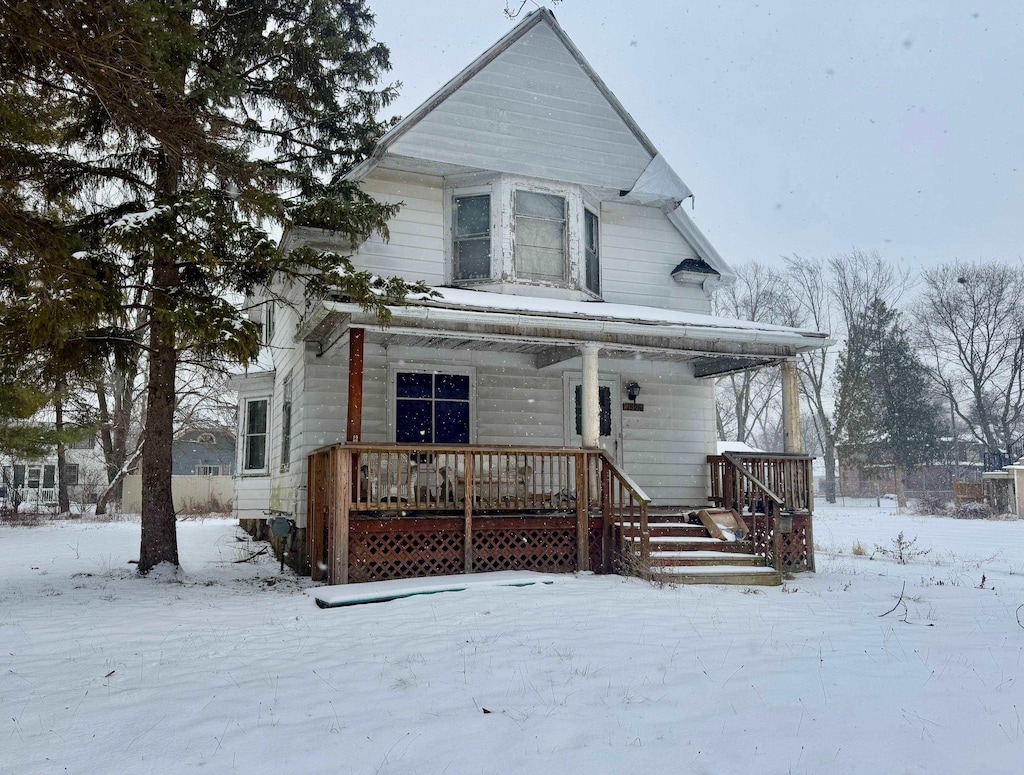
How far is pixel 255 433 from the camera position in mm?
15602

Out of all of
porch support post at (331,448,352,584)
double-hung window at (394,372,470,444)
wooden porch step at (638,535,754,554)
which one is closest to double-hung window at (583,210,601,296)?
double-hung window at (394,372,470,444)

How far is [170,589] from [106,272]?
3.76 metres

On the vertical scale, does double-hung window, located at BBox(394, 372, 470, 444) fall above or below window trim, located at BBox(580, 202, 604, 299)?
below

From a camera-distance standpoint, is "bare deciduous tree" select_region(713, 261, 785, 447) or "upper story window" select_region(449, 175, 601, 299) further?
"bare deciduous tree" select_region(713, 261, 785, 447)

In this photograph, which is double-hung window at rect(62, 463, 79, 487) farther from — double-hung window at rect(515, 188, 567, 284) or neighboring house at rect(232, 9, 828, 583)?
double-hung window at rect(515, 188, 567, 284)

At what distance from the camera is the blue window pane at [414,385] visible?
38.7ft

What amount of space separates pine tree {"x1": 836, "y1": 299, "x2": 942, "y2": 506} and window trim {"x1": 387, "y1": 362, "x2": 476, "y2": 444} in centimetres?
2937

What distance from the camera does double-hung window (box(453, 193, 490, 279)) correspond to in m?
12.1

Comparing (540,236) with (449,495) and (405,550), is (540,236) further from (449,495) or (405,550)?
(405,550)

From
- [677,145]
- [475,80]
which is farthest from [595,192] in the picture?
[677,145]

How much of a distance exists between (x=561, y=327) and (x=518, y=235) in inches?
100

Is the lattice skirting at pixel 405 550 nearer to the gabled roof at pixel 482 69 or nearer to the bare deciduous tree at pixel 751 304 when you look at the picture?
the gabled roof at pixel 482 69

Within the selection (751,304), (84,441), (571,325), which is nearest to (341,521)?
(571,325)

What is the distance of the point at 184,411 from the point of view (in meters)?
29.2
